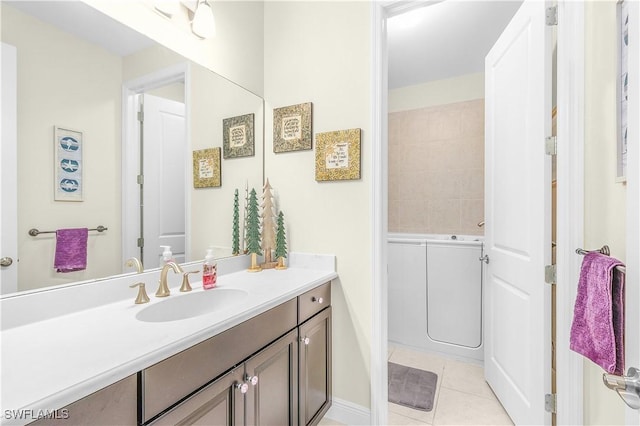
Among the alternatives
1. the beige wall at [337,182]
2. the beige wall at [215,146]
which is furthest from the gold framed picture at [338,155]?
the beige wall at [215,146]

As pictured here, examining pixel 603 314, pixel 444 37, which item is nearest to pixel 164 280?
pixel 603 314

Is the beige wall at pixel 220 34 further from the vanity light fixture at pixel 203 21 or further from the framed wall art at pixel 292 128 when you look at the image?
the framed wall art at pixel 292 128

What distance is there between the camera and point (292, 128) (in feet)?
5.95

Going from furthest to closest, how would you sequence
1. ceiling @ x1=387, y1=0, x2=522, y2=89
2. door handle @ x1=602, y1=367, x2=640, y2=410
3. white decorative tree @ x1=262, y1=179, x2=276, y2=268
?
ceiling @ x1=387, y1=0, x2=522, y2=89
white decorative tree @ x1=262, y1=179, x2=276, y2=268
door handle @ x1=602, y1=367, x2=640, y2=410

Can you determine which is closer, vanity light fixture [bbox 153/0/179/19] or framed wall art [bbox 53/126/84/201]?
framed wall art [bbox 53/126/84/201]

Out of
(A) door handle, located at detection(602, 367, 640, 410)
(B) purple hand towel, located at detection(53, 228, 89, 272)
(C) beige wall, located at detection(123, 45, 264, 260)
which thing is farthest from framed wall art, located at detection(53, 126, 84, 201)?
(A) door handle, located at detection(602, 367, 640, 410)

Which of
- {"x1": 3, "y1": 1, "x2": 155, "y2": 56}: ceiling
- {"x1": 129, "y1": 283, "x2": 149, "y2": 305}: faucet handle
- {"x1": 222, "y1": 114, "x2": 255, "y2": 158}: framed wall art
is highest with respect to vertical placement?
{"x1": 3, "y1": 1, "x2": 155, "y2": 56}: ceiling

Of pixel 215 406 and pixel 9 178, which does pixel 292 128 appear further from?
pixel 215 406

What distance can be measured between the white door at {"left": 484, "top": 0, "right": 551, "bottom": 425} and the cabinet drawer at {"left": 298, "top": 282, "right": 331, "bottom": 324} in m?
1.06

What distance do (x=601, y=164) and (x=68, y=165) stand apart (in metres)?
2.04

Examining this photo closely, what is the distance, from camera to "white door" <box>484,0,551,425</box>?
54.2 inches

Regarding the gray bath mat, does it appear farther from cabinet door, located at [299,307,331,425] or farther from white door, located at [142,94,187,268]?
white door, located at [142,94,187,268]

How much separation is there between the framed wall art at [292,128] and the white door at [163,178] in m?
0.59

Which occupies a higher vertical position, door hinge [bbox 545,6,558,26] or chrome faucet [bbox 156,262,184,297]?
door hinge [bbox 545,6,558,26]
